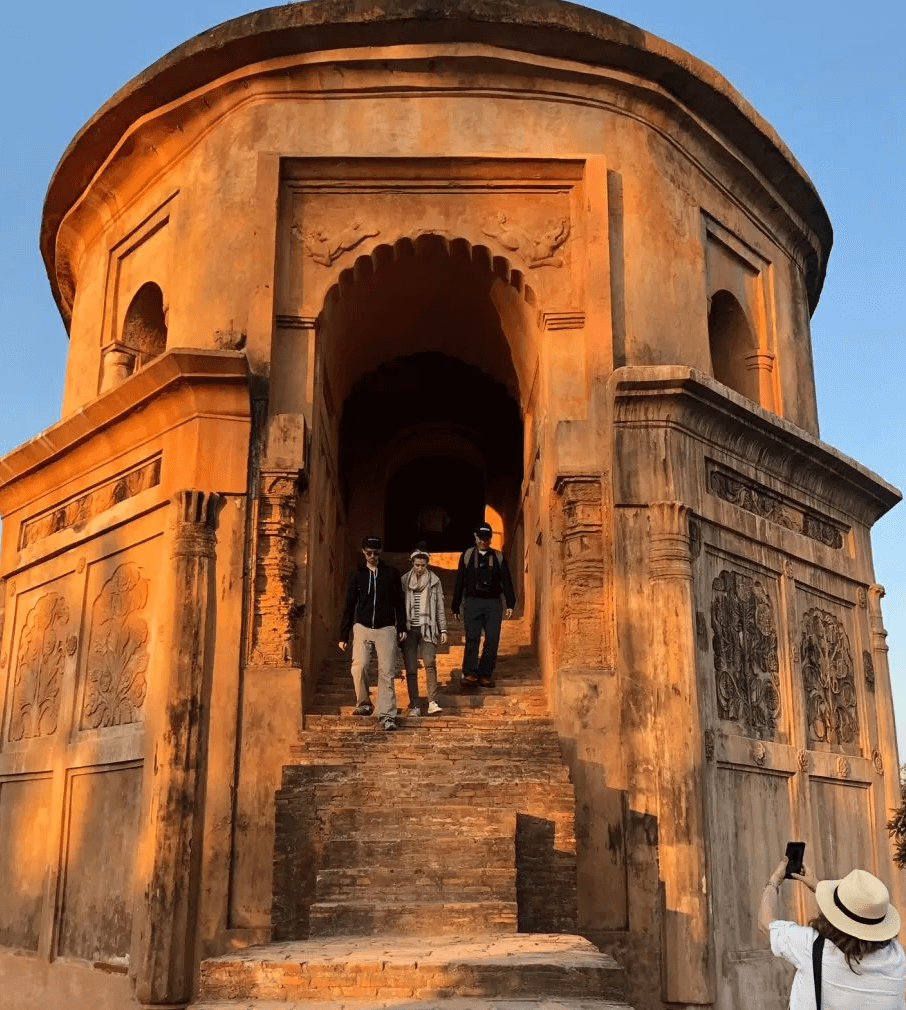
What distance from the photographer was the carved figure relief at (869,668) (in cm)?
1148

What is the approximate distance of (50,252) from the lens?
13.4m

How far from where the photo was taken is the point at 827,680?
10.9m

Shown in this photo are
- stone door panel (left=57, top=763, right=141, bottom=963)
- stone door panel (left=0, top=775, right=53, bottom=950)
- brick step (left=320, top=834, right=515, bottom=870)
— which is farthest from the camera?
stone door panel (left=0, top=775, right=53, bottom=950)

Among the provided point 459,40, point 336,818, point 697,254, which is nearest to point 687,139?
point 697,254

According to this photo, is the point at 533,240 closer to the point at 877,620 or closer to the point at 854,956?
the point at 877,620

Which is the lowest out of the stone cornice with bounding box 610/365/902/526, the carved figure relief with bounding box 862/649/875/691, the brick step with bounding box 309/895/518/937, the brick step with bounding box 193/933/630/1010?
the brick step with bounding box 193/933/630/1010

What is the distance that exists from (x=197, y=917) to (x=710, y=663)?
4.17 meters

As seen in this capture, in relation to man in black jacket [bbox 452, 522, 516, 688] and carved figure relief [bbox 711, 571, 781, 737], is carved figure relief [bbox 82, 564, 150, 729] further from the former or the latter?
carved figure relief [bbox 711, 571, 781, 737]

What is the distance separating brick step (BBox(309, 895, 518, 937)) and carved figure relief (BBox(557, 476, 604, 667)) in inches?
91.1

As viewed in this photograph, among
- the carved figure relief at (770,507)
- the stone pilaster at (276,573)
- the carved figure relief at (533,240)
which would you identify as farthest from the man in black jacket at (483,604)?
the carved figure relief at (533,240)

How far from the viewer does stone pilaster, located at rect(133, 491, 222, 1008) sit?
8359 millimetres

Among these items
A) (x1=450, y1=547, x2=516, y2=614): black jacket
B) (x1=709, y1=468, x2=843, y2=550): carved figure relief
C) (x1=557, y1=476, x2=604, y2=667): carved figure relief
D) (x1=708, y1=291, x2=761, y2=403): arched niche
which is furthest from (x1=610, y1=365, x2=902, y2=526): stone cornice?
(x1=450, y1=547, x2=516, y2=614): black jacket

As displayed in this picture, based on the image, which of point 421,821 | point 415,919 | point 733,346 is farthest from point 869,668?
point 415,919

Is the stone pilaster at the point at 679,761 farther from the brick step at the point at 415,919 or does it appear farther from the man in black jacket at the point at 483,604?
the brick step at the point at 415,919
